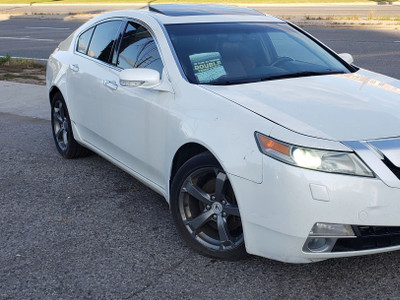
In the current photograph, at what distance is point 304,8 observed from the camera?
26578 millimetres

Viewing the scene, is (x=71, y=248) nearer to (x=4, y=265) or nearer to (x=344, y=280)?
(x=4, y=265)

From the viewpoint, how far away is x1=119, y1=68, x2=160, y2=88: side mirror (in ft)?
13.2

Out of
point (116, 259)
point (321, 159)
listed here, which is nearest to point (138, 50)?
point (116, 259)

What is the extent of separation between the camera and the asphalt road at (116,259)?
3.38 m

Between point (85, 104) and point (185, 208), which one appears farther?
point (85, 104)

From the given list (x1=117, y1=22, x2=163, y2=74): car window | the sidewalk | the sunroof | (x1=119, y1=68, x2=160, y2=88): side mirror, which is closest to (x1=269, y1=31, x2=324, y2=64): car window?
the sunroof

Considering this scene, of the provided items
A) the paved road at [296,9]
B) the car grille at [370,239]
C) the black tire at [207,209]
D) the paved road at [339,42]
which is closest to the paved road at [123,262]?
the black tire at [207,209]

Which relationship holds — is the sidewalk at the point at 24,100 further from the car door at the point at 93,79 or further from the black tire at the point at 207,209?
the black tire at the point at 207,209

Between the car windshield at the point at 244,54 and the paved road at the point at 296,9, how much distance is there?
60.0ft

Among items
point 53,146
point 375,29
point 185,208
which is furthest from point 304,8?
point 185,208

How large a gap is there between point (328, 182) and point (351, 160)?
17 centimetres

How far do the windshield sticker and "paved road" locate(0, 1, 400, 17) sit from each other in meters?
19.0

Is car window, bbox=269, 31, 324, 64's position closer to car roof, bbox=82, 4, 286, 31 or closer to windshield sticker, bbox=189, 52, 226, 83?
car roof, bbox=82, 4, 286, 31

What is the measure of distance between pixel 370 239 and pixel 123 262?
5.04ft
